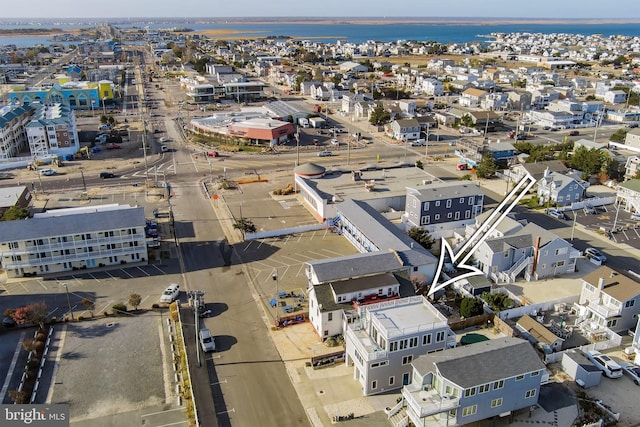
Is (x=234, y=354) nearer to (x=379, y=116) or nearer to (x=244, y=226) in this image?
(x=244, y=226)

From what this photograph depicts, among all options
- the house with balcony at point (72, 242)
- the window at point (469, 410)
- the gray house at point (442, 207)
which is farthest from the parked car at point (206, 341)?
the gray house at point (442, 207)

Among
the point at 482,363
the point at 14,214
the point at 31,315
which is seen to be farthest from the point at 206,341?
the point at 14,214

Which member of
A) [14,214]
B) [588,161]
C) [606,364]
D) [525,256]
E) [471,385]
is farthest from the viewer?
[588,161]

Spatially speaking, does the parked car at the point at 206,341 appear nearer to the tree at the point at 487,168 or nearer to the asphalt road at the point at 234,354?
the asphalt road at the point at 234,354

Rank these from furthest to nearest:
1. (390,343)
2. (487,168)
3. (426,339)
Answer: (487,168) → (426,339) → (390,343)

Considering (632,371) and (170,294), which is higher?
(170,294)

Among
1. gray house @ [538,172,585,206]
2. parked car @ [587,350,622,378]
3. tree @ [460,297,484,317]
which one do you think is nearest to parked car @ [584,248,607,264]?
gray house @ [538,172,585,206]
